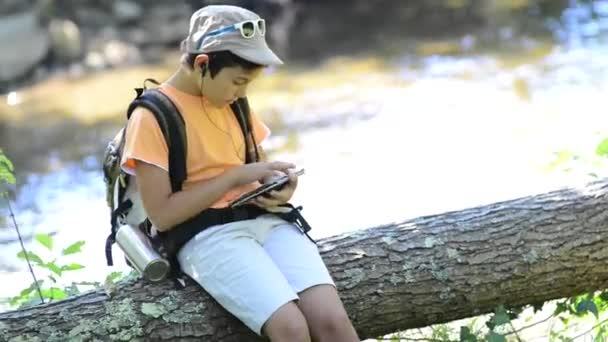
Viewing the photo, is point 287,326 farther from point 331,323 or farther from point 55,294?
point 55,294

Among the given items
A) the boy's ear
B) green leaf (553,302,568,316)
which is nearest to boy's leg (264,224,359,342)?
the boy's ear

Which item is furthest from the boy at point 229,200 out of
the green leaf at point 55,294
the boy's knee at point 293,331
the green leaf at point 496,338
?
the green leaf at point 55,294

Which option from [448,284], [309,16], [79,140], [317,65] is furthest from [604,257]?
[309,16]

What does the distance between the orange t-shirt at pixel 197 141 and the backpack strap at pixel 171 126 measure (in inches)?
0.7

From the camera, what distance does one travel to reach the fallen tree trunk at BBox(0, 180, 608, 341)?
2.53 metres

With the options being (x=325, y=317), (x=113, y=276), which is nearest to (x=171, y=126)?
(x=113, y=276)

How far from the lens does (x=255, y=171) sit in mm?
2553

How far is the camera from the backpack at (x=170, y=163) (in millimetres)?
2512

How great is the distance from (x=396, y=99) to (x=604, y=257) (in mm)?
4862

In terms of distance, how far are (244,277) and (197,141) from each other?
401 mm

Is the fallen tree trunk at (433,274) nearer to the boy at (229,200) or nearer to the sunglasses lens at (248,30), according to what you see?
→ the boy at (229,200)

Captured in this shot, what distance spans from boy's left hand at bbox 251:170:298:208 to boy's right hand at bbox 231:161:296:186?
0.03 meters

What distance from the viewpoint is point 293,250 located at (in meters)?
2.58

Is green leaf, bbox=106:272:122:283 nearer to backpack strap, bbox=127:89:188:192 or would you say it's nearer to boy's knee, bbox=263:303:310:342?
backpack strap, bbox=127:89:188:192
